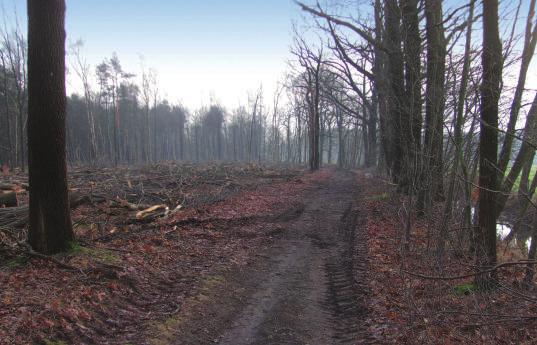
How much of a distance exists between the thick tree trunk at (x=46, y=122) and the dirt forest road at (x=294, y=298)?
3185 mm

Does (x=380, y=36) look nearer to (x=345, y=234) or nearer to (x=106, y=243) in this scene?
(x=345, y=234)

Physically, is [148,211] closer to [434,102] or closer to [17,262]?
[17,262]

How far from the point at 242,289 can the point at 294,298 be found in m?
0.98

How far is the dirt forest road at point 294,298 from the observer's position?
5121mm

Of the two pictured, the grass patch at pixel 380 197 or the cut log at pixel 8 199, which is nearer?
the cut log at pixel 8 199

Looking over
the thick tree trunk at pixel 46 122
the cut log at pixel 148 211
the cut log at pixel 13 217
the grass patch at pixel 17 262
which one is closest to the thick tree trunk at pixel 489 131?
the thick tree trunk at pixel 46 122

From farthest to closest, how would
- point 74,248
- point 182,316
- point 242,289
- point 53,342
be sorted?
point 74,248 < point 242,289 < point 182,316 < point 53,342

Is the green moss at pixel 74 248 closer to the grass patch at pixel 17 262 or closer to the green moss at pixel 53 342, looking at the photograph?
the grass patch at pixel 17 262

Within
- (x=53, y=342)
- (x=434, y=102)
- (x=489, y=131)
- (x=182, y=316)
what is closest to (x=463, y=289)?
(x=489, y=131)

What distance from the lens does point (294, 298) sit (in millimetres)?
6340

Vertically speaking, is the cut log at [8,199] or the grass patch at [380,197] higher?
the cut log at [8,199]

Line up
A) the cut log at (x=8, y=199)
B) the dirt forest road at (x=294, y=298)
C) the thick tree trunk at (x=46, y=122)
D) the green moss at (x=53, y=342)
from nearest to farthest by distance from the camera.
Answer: the green moss at (x=53, y=342), the dirt forest road at (x=294, y=298), the thick tree trunk at (x=46, y=122), the cut log at (x=8, y=199)

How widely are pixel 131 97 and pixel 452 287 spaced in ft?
225

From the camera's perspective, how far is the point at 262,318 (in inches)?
220
